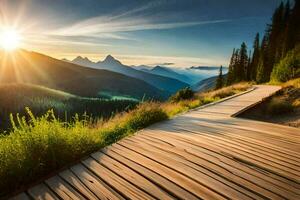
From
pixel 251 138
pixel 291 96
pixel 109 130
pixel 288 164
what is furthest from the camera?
pixel 291 96

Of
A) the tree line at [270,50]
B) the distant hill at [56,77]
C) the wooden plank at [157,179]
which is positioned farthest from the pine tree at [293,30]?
the distant hill at [56,77]

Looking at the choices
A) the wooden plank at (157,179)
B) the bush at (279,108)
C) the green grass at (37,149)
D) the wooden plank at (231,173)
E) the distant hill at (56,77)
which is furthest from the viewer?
the distant hill at (56,77)

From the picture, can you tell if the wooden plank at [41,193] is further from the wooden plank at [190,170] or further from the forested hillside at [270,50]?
the forested hillside at [270,50]

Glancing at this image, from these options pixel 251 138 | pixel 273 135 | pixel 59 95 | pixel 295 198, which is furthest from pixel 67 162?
pixel 59 95

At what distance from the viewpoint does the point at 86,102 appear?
70.1m

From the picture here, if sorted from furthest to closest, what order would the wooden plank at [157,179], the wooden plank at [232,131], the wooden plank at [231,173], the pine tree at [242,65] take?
the pine tree at [242,65] → the wooden plank at [232,131] → the wooden plank at [231,173] → the wooden plank at [157,179]

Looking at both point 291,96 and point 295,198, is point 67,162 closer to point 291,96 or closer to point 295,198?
point 295,198

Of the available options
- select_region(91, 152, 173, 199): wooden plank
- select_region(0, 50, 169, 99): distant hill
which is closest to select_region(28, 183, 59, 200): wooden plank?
select_region(91, 152, 173, 199): wooden plank

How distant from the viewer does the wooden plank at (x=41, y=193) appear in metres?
3.06

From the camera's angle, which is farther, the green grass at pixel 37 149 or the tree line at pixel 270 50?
the tree line at pixel 270 50

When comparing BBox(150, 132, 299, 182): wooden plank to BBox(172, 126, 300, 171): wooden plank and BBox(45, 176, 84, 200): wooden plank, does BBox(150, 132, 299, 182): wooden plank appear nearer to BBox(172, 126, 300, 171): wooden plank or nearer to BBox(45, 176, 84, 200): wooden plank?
BBox(172, 126, 300, 171): wooden plank

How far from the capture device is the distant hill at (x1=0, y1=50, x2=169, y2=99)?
144125mm

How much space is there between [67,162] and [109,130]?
7.47 feet

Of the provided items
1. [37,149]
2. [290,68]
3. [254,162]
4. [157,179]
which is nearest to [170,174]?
[157,179]
